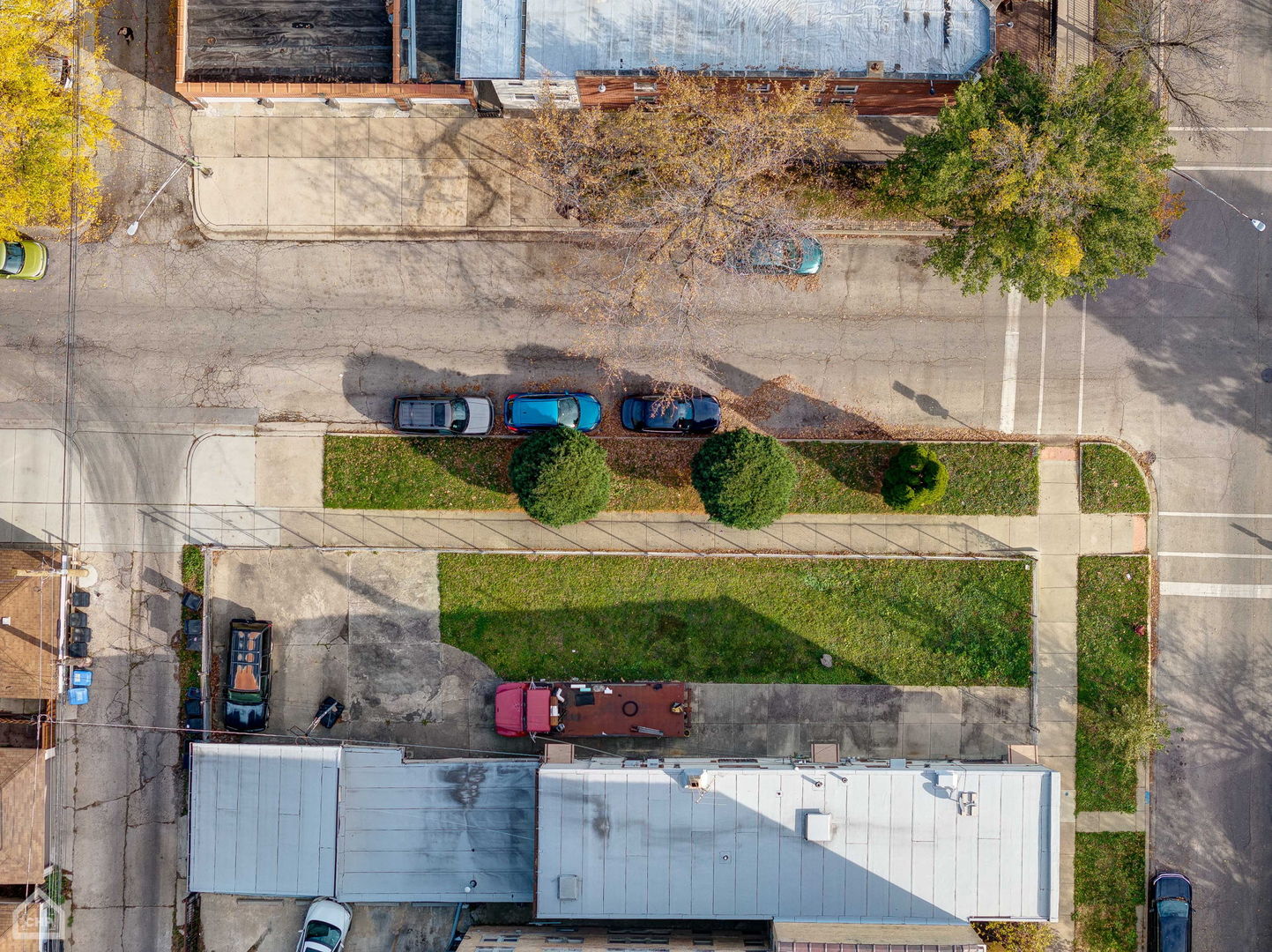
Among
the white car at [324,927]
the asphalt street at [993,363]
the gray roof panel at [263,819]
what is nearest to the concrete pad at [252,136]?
the asphalt street at [993,363]

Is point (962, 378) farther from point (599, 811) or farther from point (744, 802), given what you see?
point (599, 811)

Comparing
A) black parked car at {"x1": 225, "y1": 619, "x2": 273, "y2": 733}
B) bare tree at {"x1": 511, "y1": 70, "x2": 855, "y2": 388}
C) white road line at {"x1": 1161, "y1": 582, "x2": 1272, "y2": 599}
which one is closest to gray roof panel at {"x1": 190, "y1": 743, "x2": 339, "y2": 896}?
black parked car at {"x1": 225, "y1": 619, "x2": 273, "y2": 733}

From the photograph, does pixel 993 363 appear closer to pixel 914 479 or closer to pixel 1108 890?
pixel 914 479

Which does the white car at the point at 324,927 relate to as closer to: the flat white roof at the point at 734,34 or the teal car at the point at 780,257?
the teal car at the point at 780,257

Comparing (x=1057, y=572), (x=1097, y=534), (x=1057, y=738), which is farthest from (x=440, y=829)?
(x=1097, y=534)

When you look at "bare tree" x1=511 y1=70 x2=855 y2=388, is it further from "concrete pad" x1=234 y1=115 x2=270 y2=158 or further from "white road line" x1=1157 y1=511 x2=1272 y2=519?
"white road line" x1=1157 y1=511 x2=1272 y2=519

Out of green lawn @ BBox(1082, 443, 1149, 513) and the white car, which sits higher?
green lawn @ BBox(1082, 443, 1149, 513)
